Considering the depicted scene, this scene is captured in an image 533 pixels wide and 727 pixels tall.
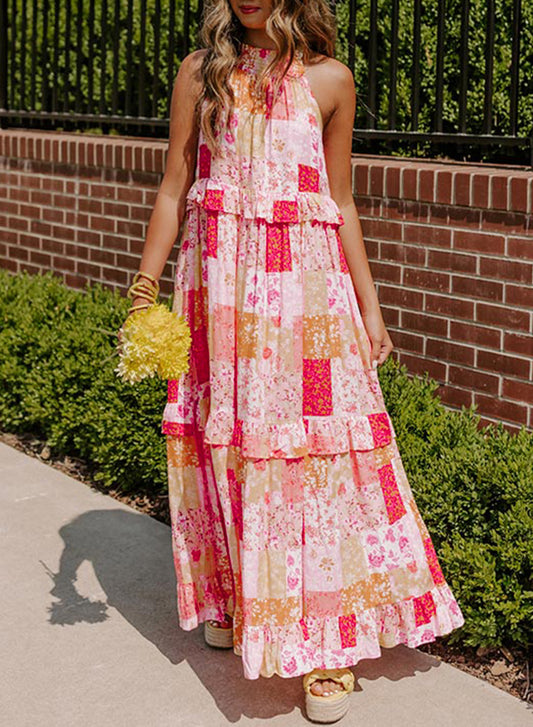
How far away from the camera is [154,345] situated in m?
3.08

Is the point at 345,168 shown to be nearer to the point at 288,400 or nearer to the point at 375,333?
the point at 375,333

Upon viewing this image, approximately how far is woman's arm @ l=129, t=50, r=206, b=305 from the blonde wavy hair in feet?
0.16

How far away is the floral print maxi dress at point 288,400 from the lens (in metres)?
3.14

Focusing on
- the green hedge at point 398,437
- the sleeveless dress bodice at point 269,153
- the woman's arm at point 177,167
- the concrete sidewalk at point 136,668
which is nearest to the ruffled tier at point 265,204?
the sleeveless dress bodice at point 269,153

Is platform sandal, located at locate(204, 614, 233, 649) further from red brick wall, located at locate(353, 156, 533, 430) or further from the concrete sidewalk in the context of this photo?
red brick wall, located at locate(353, 156, 533, 430)

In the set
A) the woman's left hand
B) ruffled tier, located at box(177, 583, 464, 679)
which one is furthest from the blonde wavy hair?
ruffled tier, located at box(177, 583, 464, 679)

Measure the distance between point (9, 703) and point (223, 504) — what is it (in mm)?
834

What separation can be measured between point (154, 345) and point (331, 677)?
1041mm

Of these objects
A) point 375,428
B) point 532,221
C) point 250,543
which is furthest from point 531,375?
point 250,543

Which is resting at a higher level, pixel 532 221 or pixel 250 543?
pixel 532 221

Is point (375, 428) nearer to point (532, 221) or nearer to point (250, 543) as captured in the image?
point (250, 543)

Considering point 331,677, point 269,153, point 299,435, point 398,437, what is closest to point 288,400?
point 299,435

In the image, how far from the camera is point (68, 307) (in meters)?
6.16

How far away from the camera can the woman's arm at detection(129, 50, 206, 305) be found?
3.24m
